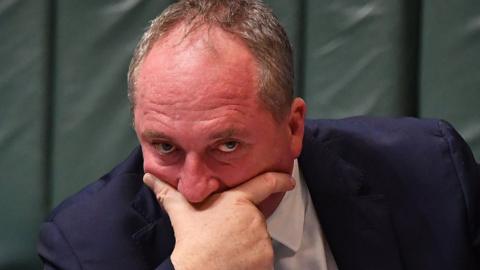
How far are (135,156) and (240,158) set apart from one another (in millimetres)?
258

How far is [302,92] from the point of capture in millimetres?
1621

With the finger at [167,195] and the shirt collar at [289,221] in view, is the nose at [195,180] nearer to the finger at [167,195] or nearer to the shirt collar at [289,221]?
the finger at [167,195]

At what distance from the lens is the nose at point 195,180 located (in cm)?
102

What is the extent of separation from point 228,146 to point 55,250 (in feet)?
1.02

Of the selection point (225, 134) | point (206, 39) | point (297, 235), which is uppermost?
point (206, 39)

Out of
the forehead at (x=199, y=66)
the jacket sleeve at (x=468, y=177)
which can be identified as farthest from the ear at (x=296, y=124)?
the jacket sleeve at (x=468, y=177)

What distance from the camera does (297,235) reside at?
1228 millimetres

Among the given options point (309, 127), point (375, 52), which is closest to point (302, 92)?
point (375, 52)

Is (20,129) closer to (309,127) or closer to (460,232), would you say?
(309,127)

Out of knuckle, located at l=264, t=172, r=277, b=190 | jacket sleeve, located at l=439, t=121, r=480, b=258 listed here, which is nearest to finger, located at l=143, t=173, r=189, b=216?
knuckle, located at l=264, t=172, r=277, b=190

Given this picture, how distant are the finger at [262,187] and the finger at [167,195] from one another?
7cm

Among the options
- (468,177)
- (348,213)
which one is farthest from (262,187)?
(468,177)

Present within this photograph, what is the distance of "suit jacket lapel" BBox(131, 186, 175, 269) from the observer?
1.17m

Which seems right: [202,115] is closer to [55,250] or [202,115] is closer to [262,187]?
[262,187]
